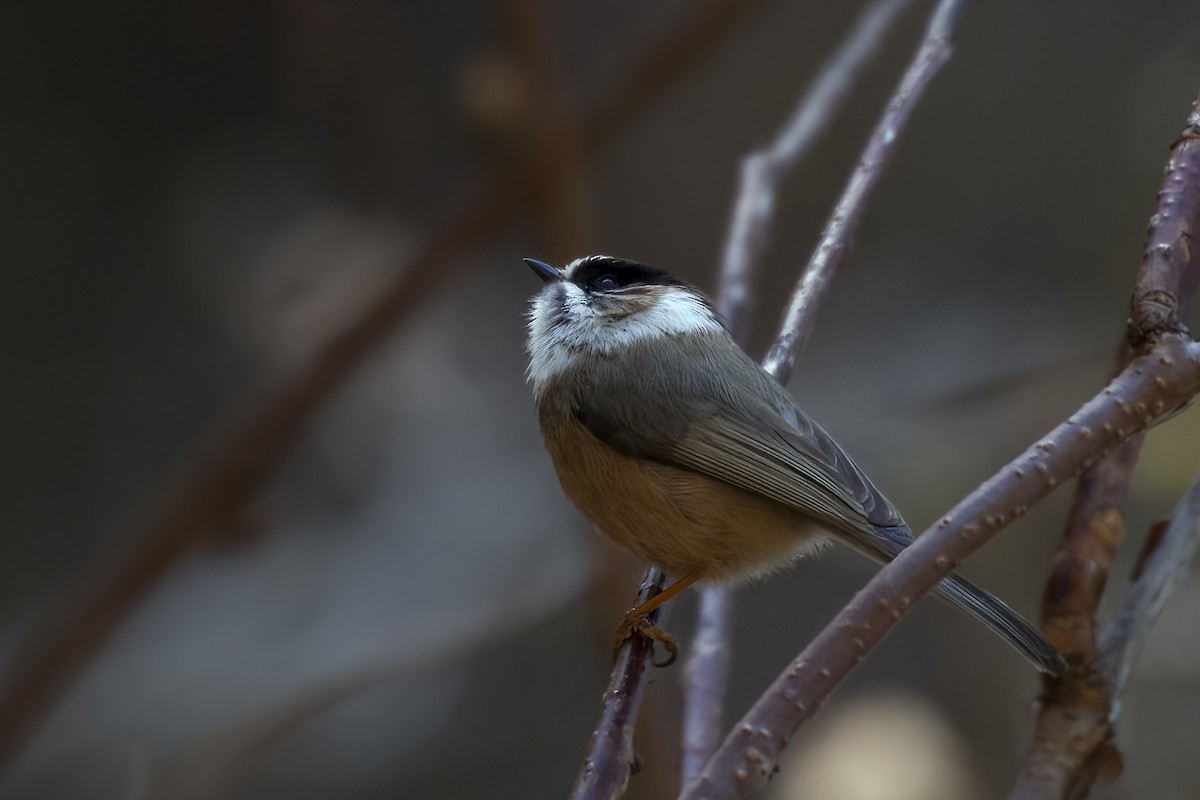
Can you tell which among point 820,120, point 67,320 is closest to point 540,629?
point 67,320

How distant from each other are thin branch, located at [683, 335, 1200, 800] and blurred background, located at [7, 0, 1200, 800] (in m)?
2.16

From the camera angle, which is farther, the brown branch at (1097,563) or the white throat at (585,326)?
the white throat at (585,326)

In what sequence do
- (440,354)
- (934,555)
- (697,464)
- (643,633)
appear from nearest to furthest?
(934,555), (643,633), (697,464), (440,354)

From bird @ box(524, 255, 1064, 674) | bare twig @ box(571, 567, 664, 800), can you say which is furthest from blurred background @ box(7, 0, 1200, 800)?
bare twig @ box(571, 567, 664, 800)

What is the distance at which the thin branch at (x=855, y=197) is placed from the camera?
2383 millimetres

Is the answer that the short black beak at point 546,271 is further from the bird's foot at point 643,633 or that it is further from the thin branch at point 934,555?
the thin branch at point 934,555

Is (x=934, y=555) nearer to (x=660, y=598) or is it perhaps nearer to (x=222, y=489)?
(x=660, y=598)

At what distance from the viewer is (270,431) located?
3.18 meters

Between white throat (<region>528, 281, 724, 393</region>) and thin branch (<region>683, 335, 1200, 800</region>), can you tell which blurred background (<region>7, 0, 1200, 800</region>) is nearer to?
white throat (<region>528, 281, 724, 393</region>)

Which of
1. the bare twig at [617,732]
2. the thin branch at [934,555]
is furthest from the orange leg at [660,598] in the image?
the thin branch at [934,555]

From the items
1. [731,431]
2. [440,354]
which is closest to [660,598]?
[731,431]

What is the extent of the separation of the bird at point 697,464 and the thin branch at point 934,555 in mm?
842

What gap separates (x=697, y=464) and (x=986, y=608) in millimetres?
638

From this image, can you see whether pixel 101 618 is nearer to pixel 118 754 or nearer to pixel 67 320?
pixel 118 754
